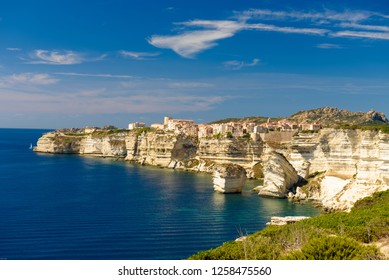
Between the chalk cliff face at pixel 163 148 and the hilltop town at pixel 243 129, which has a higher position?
the hilltop town at pixel 243 129

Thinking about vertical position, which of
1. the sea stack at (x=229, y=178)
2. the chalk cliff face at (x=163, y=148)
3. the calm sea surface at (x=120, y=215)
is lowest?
the calm sea surface at (x=120, y=215)

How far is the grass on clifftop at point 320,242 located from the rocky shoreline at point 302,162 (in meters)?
15.1

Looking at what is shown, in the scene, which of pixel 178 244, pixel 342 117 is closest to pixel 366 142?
pixel 178 244

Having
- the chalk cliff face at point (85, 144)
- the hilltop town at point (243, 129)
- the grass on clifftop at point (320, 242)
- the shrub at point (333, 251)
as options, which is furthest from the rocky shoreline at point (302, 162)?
the shrub at point (333, 251)

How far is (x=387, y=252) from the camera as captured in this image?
573 inches

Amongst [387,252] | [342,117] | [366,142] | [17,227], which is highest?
[342,117]

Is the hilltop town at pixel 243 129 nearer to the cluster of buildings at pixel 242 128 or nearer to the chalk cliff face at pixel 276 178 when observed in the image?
the cluster of buildings at pixel 242 128

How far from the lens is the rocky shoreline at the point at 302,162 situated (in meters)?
36.9

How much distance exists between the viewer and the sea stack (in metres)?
43.2

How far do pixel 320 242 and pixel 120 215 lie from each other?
2251cm

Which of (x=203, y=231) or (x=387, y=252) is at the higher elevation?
(x=387, y=252)

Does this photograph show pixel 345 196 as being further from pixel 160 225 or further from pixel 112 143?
pixel 112 143
